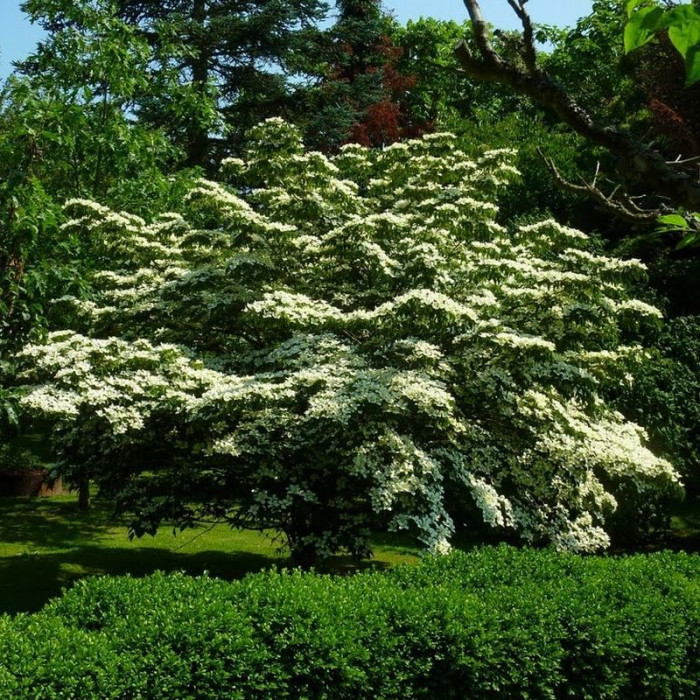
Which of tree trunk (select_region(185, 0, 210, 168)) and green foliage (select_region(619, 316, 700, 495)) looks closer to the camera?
green foliage (select_region(619, 316, 700, 495))

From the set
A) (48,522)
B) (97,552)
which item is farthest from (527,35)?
(48,522)

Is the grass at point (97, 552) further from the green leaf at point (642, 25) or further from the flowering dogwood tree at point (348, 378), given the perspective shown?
the green leaf at point (642, 25)

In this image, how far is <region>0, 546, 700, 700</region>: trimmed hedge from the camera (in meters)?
4.54

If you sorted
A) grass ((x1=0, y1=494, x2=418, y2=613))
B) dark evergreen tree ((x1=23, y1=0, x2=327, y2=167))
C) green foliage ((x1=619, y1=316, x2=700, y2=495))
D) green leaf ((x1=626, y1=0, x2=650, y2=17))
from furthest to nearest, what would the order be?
dark evergreen tree ((x1=23, y1=0, x2=327, y2=167)) < green foliage ((x1=619, y1=316, x2=700, y2=495)) < grass ((x1=0, y1=494, x2=418, y2=613)) < green leaf ((x1=626, y1=0, x2=650, y2=17))

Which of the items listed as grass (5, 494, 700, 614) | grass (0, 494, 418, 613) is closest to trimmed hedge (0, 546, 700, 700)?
grass (5, 494, 700, 614)

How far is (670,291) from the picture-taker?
1848 centimetres

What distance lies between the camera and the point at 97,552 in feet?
40.4

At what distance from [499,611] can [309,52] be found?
25092 millimetres

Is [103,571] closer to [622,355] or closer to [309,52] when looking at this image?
[622,355]

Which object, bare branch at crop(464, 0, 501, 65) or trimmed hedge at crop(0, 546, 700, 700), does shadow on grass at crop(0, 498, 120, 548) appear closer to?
trimmed hedge at crop(0, 546, 700, 700)

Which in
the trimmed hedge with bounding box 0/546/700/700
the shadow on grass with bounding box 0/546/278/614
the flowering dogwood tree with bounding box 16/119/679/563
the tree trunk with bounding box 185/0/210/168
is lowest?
the shadow on grass with bounding box 0/546/278/614

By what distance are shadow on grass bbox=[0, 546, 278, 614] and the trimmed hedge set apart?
467cm

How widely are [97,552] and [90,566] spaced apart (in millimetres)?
924

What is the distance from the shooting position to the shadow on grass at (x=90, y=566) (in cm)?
998
